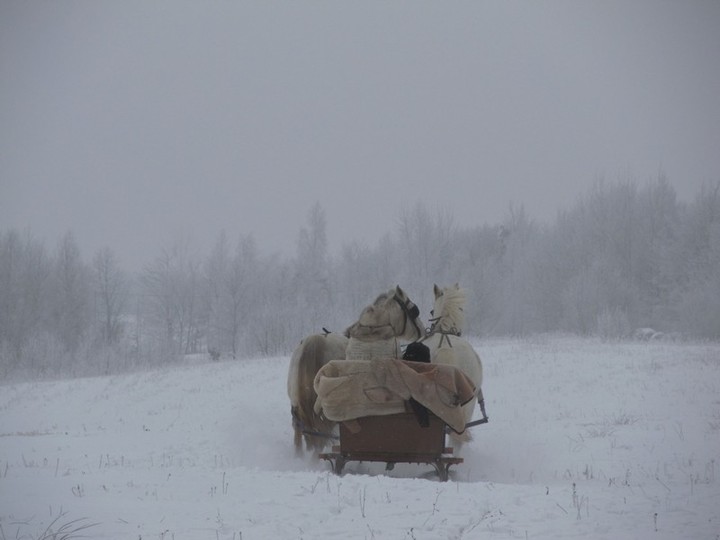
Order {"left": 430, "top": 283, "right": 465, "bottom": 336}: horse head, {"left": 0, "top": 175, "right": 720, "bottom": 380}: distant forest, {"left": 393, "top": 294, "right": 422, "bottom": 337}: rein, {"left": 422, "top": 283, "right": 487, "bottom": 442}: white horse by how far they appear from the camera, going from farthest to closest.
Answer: {"left": 0, "top": 175, "right": 720, "bottom": 380}: distant forest, {"left": 430, "top": 283, "right": 465, "bottom": 336}: horse head, {"left": 422, "top": 283, "right": 487, "bottom": 442}: white horse, {"left": 393, "top": 294, "right": 422, "bottom": 337}: rein

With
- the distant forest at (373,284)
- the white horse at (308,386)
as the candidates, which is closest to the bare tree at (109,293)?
the distant forest at (373,284)

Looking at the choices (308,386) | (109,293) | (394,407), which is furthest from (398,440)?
(109,293)

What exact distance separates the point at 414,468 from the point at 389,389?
177 centimetres

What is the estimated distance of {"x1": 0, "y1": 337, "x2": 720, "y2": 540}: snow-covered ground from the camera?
11.0ft

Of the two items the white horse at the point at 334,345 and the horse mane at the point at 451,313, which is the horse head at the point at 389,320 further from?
the horse mane at the point at 451,313

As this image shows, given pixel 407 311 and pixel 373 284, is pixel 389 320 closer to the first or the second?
pixel 407 311

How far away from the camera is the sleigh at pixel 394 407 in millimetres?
5227

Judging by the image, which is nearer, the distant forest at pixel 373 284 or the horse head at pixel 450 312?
the horse head at pixel 450 312

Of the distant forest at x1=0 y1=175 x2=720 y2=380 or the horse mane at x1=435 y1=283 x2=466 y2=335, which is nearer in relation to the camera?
the horse mane at x1=435 y1=283 x2=466 y2=335

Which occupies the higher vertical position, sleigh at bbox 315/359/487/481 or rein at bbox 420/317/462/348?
rein at bbox 420/317/462/348

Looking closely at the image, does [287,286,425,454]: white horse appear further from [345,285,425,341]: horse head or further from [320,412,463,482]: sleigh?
[320,412,463,482]: sleigh

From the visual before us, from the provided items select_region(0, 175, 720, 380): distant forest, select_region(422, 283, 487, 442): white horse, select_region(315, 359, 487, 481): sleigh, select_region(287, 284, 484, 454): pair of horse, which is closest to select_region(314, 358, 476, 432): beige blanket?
select_region(315, 359, 487, 481): sleigh

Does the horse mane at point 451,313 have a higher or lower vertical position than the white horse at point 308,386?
higher

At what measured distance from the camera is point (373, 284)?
43.6m
